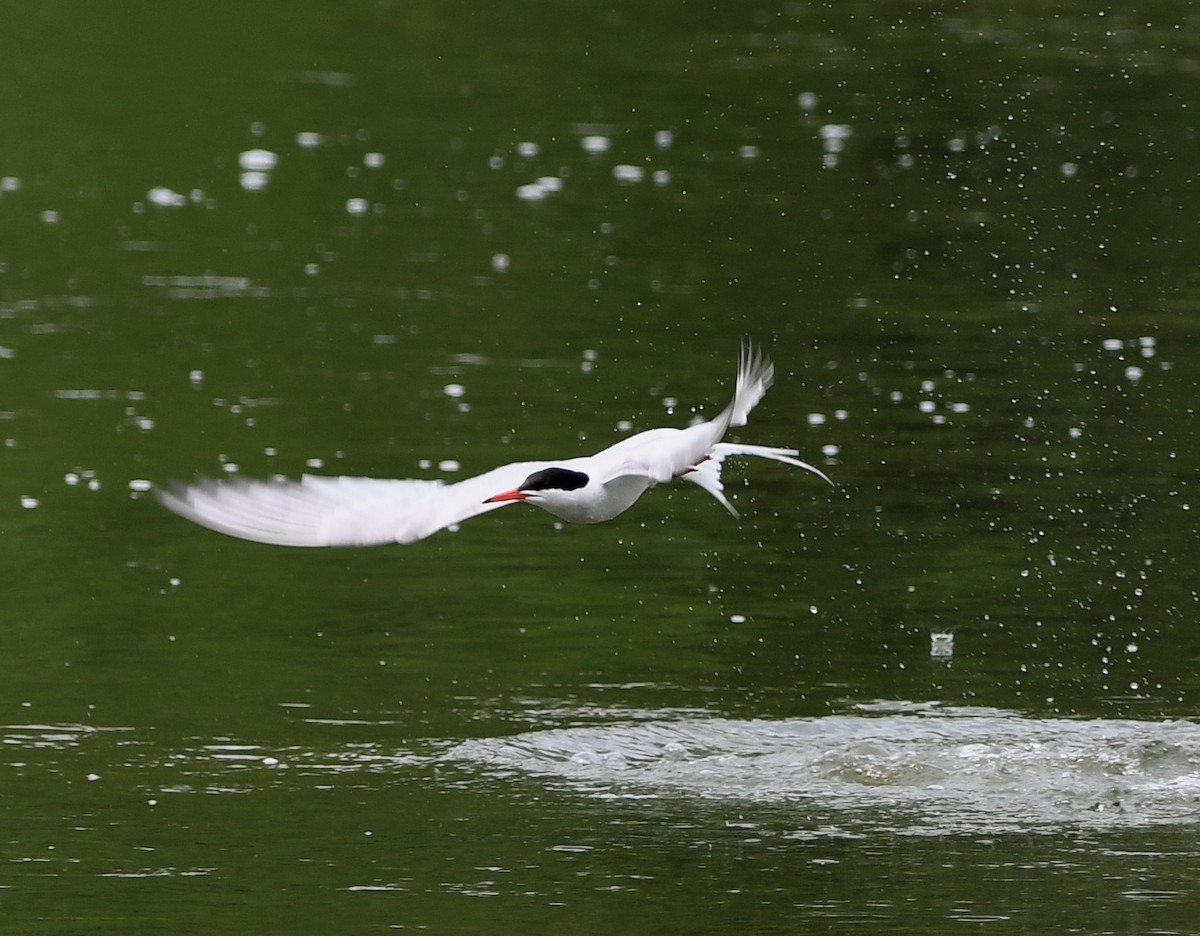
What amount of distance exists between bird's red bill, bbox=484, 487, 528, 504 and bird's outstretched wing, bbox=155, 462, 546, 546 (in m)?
0.02

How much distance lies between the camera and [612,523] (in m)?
12.4

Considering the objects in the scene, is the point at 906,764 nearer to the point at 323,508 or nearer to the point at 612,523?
the point at 323,508

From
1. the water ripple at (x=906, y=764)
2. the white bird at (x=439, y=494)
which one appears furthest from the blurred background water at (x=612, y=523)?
the white bird at (x=439, y=494)

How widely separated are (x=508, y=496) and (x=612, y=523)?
4.84 meters

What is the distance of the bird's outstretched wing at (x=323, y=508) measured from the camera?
721 centimetres

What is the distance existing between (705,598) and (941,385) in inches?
162

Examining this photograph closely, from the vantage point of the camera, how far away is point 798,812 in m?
8.56

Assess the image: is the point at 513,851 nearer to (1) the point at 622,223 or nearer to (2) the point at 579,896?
(2) the point at 579,896

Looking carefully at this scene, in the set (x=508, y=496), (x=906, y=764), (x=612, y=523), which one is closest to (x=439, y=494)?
(x=508, y=496)

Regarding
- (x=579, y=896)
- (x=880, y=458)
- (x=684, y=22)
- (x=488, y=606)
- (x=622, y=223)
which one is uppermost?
(x=684, y=22)

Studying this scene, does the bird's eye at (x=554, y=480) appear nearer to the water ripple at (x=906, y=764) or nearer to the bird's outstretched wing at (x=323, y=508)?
the bird's outstretched wing at (x=323, y=508)

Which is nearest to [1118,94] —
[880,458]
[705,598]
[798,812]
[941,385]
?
[941,385]

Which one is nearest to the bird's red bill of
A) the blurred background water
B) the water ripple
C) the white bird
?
the white bird

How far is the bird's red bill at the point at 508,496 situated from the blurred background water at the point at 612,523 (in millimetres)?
1170
